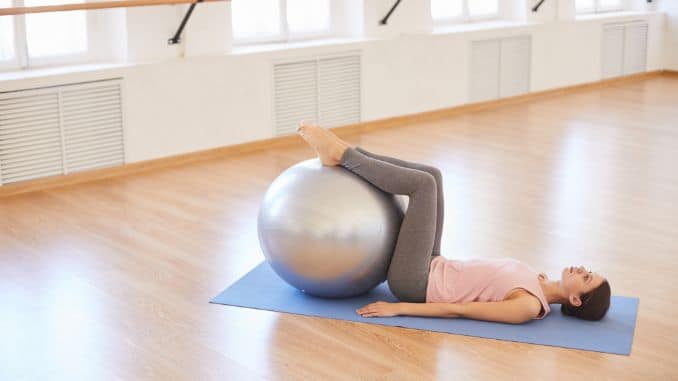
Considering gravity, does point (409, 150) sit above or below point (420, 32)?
below

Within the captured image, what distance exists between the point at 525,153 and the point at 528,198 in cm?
108

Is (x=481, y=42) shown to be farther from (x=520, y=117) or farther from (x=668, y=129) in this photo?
(x=668, y=129)

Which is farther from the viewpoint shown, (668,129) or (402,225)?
(668,129)

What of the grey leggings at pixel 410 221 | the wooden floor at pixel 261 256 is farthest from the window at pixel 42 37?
the grey leggings at pixel 410 221

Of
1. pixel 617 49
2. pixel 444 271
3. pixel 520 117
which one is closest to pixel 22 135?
pixel 444 271

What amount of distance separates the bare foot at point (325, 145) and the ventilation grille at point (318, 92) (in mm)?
2747

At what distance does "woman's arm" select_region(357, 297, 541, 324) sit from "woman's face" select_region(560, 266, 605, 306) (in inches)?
4.9

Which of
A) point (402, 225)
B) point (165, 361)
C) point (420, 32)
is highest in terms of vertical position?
point (420, 32)

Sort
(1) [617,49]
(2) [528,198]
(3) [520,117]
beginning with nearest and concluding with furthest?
(2) [528,198] < (3) [520,117] < (1) [617,49]

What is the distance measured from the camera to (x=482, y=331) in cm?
318

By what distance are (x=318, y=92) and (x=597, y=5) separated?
3801mm

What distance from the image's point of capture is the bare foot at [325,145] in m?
3.40

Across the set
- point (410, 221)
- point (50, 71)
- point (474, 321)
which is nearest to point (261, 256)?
point (410, 221)

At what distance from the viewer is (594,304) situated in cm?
320
